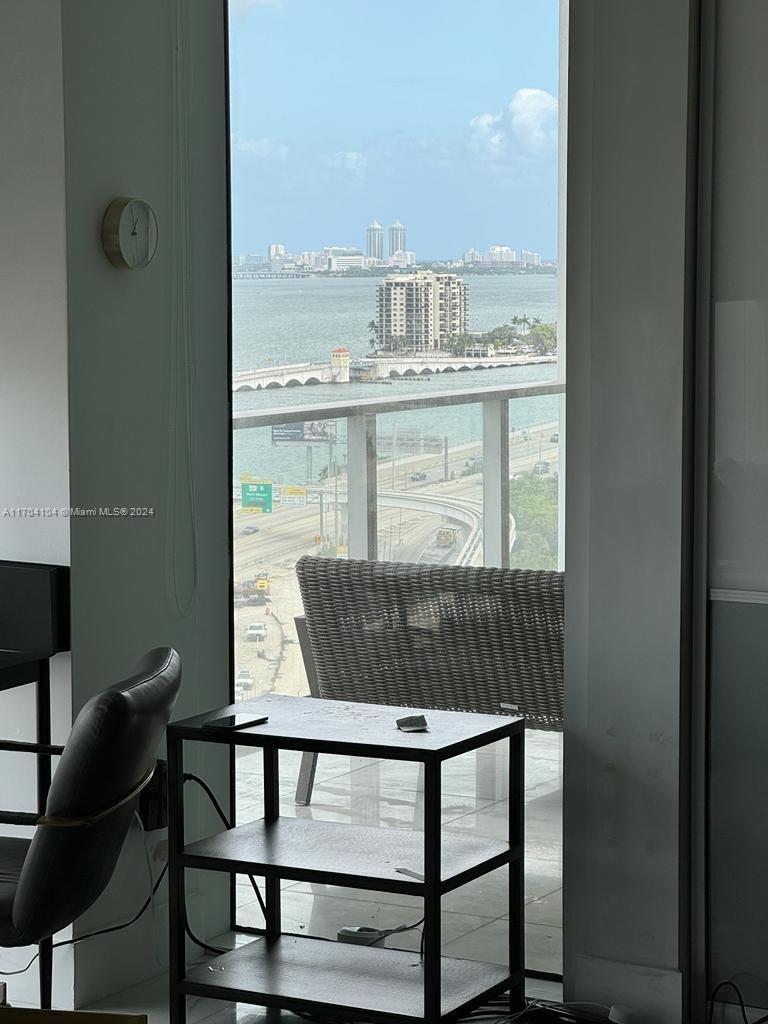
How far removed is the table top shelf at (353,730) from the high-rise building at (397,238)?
102 cm

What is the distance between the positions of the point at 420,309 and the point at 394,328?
0.26 ft

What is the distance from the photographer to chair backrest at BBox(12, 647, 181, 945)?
2.23 metres

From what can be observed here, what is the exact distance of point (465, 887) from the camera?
319 cm

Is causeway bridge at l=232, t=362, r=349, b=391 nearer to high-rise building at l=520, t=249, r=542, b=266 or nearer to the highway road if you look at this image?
the highway road

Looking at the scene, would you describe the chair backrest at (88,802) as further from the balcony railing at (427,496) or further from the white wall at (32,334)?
the balcony railing at (427,496)

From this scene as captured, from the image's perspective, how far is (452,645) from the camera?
312 centimetres

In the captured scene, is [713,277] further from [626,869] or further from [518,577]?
[626,869]

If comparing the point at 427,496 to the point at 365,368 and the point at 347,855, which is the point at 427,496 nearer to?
the point at 365,368

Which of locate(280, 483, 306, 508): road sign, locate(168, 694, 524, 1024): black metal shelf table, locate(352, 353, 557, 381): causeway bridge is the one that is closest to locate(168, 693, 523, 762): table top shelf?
locate(168, 694, 524, 1024): black metal shelf table

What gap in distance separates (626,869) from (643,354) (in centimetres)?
107

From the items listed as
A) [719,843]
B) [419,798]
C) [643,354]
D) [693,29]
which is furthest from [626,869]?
[693,29]

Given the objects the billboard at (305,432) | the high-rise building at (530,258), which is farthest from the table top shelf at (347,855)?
the high-rise building at (530,258)

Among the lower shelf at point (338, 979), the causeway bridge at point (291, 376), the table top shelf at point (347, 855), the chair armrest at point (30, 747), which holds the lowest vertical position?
the lower shelf at point (338, 979)

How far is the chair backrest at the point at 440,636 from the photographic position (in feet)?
10.0
